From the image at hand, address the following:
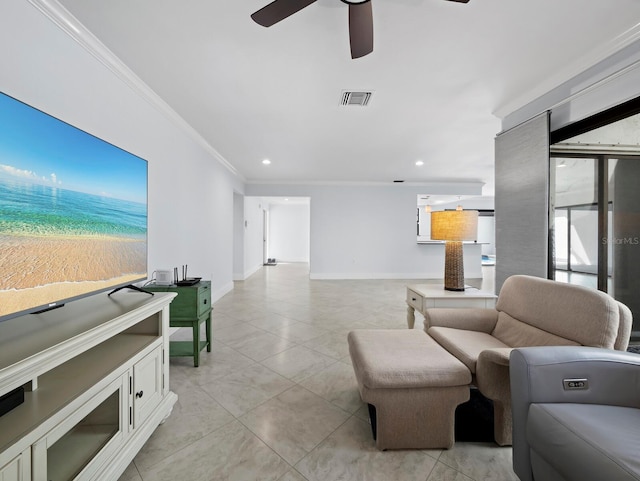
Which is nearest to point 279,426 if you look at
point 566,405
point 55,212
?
point 566,405

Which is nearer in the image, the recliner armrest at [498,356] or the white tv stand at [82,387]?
the white tv stand at [82,387]

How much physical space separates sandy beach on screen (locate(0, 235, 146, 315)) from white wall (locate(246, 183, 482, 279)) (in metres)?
5.21

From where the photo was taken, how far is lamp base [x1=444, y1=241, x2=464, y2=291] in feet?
8.74

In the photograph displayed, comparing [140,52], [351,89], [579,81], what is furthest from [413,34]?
[140,52]

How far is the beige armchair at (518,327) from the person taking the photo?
134 centimetres

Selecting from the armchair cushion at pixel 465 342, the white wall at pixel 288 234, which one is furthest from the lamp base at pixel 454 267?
the white wall at pixel 288 234

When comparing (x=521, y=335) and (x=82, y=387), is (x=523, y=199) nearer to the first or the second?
(x=521, y=335)

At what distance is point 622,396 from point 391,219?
5.96 m

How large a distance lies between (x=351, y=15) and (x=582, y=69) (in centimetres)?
200

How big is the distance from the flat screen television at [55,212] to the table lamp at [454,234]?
270 cm

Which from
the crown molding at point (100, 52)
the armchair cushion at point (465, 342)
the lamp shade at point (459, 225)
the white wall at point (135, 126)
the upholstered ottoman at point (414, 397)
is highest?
the crown molding at point (100, 52)

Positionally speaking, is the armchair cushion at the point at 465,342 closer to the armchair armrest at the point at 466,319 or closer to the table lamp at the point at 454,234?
the armchair armrest at the point at 466,319

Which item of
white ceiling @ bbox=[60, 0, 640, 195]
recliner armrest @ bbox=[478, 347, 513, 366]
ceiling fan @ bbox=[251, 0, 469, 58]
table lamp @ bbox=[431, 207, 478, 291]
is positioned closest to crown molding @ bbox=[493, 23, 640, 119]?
white ceiling @ bbox=[60, 0, 640, 195]

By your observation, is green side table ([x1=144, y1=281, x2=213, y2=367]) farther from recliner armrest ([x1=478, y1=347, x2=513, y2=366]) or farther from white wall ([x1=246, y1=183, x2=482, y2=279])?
white wall ([x1=246, y1=183, x2=482, y2=279])
